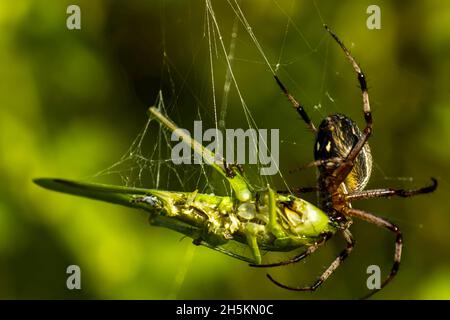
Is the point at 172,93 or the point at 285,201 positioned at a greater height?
the point at 172,93

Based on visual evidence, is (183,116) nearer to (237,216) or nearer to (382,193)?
(382,193)

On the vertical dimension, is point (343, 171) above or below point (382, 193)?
above

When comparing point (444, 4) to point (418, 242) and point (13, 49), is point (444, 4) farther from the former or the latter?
point (13, 49)

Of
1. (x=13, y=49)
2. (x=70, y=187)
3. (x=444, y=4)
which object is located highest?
(x=444, y=4)

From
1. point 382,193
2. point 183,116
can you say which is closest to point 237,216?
point 382,193

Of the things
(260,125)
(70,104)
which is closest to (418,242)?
(260,125)

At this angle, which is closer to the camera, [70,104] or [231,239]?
[231,239]

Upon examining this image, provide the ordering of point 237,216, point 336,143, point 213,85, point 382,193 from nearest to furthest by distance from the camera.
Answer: point 237,216, point 336,143, point 382,193, point 213,85

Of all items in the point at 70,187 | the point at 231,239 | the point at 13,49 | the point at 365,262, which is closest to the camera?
the point at 70,187
